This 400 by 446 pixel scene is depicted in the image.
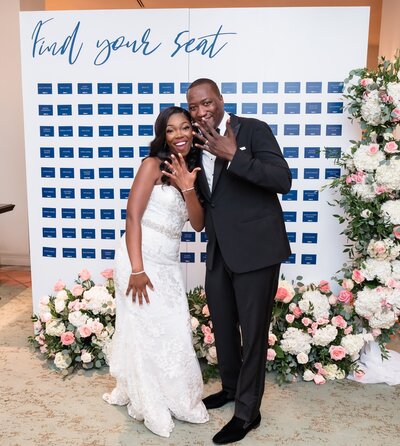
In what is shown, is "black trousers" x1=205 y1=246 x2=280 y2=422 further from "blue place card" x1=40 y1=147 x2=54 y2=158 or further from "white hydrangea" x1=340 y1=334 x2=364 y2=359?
"blue place card" x1=40 y1=147 x2=54 y2=158

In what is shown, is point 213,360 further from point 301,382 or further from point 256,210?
point 256,210

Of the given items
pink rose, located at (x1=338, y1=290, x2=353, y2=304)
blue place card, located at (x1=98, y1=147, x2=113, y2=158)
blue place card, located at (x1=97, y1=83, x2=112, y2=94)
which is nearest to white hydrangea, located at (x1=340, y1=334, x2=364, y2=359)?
pink rose, located at (x1=338, y1=290, x2=353, y2=304)

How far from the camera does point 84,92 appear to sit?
10.4 feet

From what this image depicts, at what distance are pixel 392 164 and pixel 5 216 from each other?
15.3 feet

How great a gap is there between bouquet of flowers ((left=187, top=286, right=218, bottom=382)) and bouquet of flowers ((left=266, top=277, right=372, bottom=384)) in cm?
35

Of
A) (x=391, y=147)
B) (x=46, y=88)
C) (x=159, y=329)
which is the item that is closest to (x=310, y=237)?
(x=391, y=147)

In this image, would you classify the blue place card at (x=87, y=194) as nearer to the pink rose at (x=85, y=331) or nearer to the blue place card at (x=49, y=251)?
the blue place card at (x=49, y=251)

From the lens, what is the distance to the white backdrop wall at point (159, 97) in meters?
3.00

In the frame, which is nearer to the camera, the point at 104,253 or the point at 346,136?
the point at 346,136

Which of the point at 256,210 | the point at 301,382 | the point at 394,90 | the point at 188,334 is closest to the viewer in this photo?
the point at 256,210

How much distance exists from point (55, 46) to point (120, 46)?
0.44m

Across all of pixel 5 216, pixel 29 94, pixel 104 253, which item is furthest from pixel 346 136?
pixel 5 216

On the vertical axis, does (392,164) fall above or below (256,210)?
above

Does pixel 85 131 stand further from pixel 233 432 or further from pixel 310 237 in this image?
pixel 233 432
